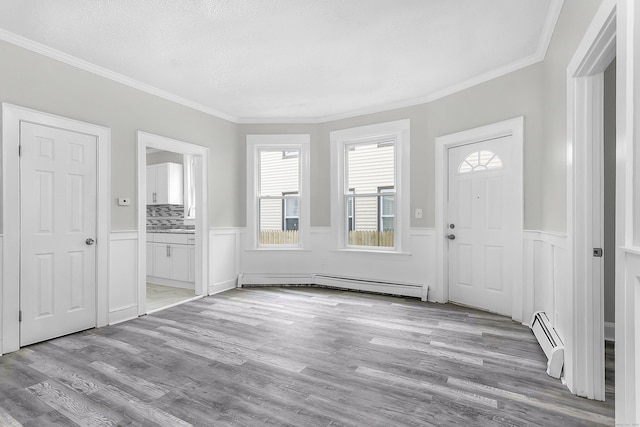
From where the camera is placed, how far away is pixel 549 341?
2594 millimetres

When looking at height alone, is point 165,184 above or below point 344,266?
above

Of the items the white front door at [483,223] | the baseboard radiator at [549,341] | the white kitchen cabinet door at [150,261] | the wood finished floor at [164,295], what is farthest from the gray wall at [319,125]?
the white kitchen cabinet door at [150,261]

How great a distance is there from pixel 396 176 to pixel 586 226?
2742mm

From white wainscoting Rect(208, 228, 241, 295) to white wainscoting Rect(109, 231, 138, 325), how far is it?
114 cm

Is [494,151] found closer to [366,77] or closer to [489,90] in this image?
[489,90]

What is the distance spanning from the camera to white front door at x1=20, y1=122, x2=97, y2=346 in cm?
292

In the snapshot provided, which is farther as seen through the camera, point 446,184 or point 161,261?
point 161,261

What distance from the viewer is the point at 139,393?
215 centimetres

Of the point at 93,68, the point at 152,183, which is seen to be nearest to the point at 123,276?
the point at 93,68

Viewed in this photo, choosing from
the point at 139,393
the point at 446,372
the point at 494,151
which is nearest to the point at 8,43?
the point at 139,393

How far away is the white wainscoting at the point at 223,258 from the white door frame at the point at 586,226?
410cm

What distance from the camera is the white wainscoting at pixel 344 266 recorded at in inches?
174

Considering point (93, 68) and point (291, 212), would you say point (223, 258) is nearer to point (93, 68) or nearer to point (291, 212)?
point (291, 212)

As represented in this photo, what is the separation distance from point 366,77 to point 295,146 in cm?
179
